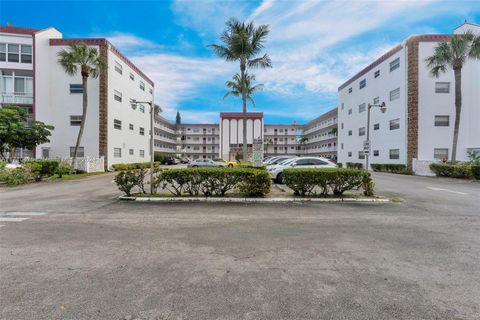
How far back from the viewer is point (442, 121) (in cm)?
2233

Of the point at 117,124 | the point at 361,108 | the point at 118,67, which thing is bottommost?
the point at 117,124

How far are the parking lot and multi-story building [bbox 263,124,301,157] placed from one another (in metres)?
59.2

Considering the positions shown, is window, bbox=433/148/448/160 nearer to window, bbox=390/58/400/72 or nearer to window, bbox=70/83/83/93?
window, bbox=390/58/400/72

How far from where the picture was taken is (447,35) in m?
22.2

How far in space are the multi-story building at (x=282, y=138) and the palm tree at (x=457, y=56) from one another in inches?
1788

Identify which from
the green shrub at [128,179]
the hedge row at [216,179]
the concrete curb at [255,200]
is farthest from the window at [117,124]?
the concrete curb at [255,200]

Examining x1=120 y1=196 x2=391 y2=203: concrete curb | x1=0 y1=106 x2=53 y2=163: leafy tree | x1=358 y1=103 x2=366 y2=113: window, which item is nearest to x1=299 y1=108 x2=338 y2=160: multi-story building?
x1=358 y1=103 x2=366 y2=113: window

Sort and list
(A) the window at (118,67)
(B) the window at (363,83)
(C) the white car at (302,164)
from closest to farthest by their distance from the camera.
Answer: (C) the white car at (302,164)
(A) the window at (118,67)
(B) the window at (363,83)

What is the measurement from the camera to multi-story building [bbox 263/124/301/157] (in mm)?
65375

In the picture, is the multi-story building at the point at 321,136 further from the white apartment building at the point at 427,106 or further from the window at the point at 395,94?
the white apartment building at the point at 427,106

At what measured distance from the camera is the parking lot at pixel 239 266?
2.56 m

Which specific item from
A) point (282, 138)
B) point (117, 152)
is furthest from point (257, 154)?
point (282, 138)

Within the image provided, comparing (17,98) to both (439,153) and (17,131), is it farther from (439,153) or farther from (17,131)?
(439,153)

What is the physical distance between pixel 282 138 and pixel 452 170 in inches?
1912
